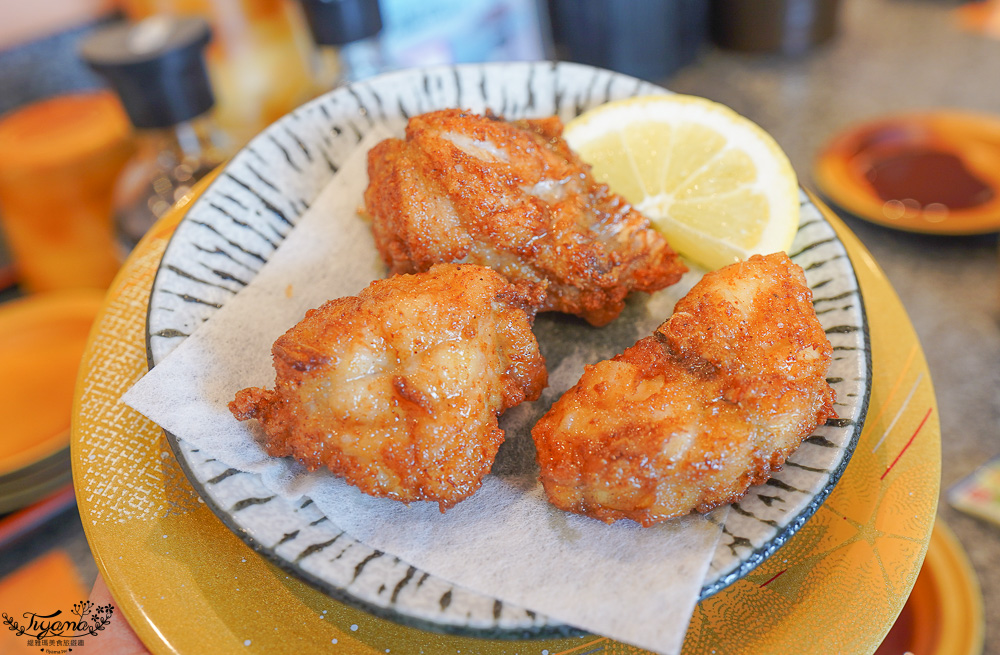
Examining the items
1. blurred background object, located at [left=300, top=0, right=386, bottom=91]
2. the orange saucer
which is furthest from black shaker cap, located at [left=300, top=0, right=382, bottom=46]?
the orange saucer

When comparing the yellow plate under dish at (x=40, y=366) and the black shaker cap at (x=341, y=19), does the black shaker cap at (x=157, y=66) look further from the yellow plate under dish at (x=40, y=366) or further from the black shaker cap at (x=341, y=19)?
the yellow plate under dish at (x=40, y=366)

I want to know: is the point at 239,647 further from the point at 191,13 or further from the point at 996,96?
the point at 996,96

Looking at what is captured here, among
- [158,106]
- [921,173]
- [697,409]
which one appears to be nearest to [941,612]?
[697,409]

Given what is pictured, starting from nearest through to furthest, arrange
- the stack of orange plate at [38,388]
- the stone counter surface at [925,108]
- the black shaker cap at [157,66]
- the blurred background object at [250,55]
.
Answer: the stack of orange plate at [38,388] → the stone counter surface at [925,108] → the black shaker cap at [157,66] → the blurred background object at [250,55]

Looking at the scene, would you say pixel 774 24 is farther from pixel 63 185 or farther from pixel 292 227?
pixel 63 185

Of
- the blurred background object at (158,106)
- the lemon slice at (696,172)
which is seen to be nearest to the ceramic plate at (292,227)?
the lemon slice at (696,172)

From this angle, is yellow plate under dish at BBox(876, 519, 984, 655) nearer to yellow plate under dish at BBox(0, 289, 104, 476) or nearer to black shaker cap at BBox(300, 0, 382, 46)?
yellow plate under dish at BBox(0, 289, 104, 476)
